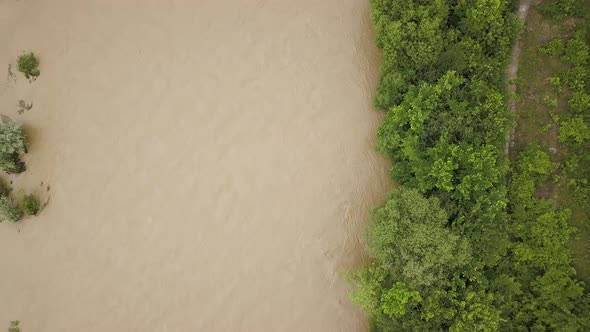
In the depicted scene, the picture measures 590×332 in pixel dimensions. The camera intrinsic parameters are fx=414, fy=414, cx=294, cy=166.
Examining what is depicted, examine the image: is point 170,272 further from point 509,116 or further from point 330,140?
point 509,116

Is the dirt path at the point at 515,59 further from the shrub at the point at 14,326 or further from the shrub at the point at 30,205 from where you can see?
the shrub at the point at 14,326

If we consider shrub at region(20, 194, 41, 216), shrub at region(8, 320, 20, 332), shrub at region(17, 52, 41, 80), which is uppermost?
shrub at region(17, 52, 41, 80)

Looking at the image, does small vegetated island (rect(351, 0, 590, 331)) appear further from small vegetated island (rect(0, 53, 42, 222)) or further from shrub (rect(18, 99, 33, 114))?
Answer: shrub (rect(18, 99, 33, 114))

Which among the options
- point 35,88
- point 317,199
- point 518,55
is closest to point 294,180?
point 317,199

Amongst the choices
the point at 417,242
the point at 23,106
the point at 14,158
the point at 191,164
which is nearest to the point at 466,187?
the point at 417,242

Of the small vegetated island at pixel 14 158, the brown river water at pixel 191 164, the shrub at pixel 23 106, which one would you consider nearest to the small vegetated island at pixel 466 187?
the brown river water at pixel 191 164

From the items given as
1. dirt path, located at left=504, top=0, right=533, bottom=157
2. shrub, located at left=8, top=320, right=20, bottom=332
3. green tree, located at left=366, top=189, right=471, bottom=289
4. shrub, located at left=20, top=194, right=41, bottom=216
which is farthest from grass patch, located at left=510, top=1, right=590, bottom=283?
shrub, located at left=8, top=320, right=20, bottom=332
